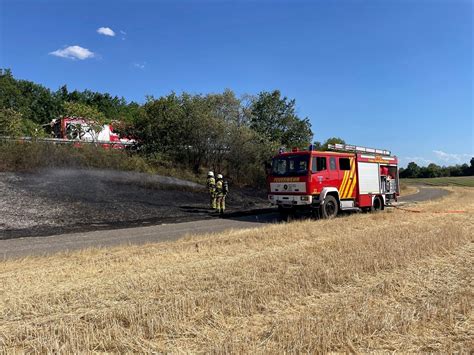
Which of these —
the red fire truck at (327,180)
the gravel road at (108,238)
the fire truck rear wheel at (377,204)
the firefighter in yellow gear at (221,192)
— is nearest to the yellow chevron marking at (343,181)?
the red fire truck at (327,180)

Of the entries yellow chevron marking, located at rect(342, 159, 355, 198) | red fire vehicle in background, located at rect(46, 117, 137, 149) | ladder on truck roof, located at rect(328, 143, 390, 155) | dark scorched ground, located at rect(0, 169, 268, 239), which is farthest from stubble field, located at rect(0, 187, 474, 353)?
red fire vehicle in background, located at rect(46, 117, 137, 149)

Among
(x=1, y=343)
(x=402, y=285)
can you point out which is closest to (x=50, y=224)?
(x=1, y=343)

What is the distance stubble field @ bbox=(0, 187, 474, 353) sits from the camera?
403 centimetres

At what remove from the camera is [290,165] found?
15.7 m

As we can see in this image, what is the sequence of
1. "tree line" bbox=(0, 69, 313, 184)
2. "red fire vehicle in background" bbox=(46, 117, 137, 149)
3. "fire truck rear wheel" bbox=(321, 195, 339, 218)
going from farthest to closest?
"red fire vehicle in background" bbox=(46, 117, 137, 149)
"tree line" bbox=(0, 69, 313, 184)
"fire truck rear wheel" bbox=(321, 195, 339, 218)

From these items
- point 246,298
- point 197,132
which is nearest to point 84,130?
point 197,132

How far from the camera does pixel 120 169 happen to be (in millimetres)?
23406

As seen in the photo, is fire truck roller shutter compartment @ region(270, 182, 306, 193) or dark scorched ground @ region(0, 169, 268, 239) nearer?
dark scorched ground @ region(0, 169, 268, 239)

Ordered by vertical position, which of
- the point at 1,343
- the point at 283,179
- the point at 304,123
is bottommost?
the point at 1,343

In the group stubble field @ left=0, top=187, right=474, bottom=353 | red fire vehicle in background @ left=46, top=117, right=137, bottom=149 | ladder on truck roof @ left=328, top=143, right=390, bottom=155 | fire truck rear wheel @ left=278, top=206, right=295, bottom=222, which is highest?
red fire vehicle in background @ left=46, top=117, right=137, bottom=149

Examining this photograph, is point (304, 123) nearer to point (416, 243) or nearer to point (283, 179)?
point (283, 179)

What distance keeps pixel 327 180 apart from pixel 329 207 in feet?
3.43

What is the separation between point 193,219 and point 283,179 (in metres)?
3.70

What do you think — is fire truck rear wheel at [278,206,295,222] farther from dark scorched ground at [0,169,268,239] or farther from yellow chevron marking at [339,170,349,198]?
dark scorched ground at [0,169,268,239]
